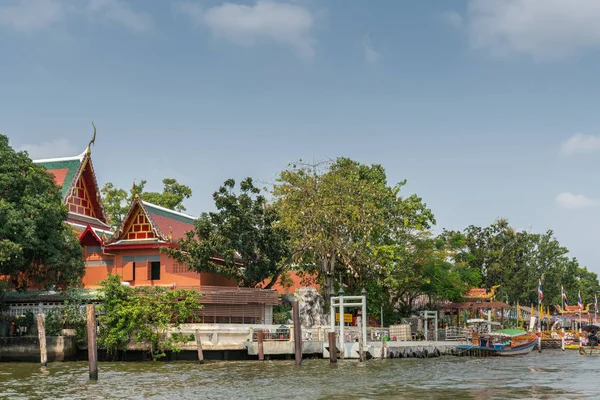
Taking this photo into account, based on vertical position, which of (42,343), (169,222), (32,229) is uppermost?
(169,222)

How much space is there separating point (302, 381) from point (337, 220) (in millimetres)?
21394

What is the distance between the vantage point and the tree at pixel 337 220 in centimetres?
5016

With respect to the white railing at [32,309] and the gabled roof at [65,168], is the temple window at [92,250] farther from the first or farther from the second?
the white railing at [32,309]

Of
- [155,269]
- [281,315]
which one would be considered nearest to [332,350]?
[281,315]

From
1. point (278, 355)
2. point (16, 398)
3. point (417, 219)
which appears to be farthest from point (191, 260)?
point (16, 398)

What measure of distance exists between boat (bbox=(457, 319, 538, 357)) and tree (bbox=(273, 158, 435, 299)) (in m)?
8.30

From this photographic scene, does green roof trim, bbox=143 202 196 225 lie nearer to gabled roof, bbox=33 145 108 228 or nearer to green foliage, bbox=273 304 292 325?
gabled roof, bbox=33 145 108 228

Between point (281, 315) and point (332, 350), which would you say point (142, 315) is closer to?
point (332, 350)

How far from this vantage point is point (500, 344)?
50125 millimetres

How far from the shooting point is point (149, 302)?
131 feet

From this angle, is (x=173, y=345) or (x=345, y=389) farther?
(x=173, y=345)

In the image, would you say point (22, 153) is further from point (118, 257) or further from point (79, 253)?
point (118, 257)

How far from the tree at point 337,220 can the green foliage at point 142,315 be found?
10.6 m

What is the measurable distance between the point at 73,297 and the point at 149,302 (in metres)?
4.28
